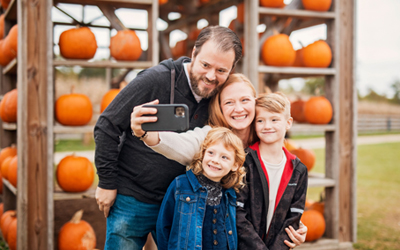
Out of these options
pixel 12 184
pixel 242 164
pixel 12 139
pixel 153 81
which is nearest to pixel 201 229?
pixel 242 164

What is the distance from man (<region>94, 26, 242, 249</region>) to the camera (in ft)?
5.99

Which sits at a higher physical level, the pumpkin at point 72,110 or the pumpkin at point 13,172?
the pumpkin at point 72,110

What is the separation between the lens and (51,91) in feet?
9.50

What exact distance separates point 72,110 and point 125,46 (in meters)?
0.72

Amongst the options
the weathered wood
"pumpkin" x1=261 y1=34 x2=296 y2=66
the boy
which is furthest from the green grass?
the boy

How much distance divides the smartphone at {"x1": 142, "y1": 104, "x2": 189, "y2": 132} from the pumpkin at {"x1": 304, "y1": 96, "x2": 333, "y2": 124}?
2.34 metres

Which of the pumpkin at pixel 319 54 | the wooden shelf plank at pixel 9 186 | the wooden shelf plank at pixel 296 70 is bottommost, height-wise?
the wooden shelf plank at pixel 9 186

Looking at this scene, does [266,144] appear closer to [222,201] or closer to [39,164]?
[222,201]

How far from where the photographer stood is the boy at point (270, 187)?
6.17 ft

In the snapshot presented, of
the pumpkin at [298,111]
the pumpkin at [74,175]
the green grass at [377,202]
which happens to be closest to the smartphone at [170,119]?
the pumpkin at [74,175]

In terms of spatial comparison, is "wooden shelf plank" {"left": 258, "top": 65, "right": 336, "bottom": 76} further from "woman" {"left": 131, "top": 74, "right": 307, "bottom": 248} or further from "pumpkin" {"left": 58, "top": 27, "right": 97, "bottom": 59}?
"pumpkin" {"left": 58, "top": 27, "right": 97, "bottom": 59}

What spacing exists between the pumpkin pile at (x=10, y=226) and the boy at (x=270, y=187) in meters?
2.50

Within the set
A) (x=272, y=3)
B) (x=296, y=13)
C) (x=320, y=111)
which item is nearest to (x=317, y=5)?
→ (x=296, y=13)

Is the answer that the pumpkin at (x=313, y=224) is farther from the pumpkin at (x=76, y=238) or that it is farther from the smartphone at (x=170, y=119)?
the smartphone at (x=170, y=119)
